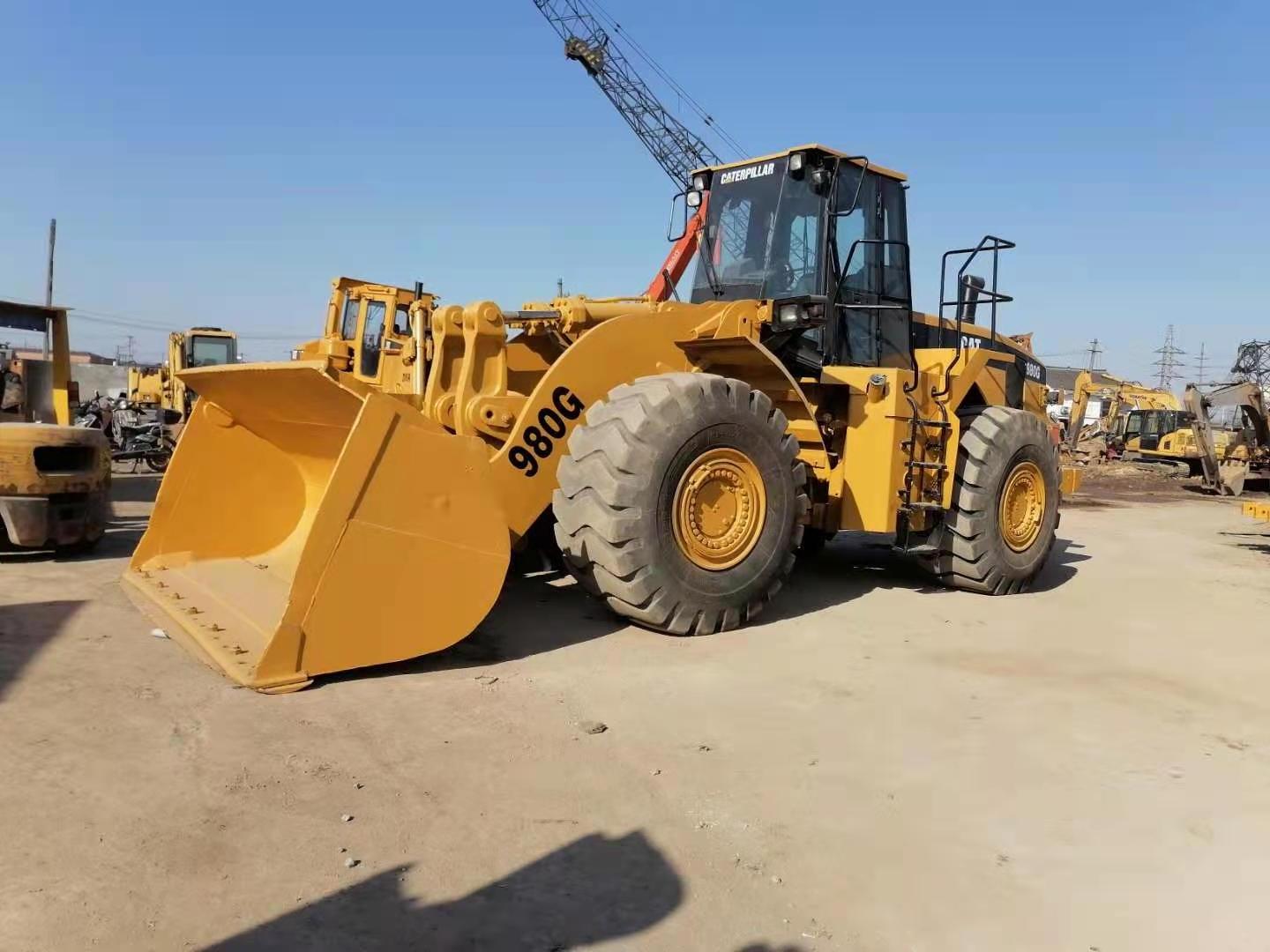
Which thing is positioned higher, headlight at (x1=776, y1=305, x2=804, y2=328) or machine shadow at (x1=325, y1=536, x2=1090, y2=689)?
headlight at (x1=776, y1=305, x2=804, y2=328)

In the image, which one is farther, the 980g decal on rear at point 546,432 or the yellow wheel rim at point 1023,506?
the yellow wheel rim at point 1023,506

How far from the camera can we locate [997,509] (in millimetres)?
7133

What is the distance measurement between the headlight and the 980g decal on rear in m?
1.69

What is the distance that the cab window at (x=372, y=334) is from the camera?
41.9 ft

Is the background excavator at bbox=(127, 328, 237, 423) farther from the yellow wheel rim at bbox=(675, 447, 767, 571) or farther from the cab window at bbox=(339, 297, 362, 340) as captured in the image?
the yellow wheel rim at bbox=(675, 447, 767, 571)

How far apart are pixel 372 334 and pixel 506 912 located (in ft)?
37.5

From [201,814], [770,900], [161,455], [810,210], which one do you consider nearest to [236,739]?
[201,814]

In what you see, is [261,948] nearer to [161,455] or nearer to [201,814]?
[201,814]

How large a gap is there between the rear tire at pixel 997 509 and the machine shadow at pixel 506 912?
4.84m

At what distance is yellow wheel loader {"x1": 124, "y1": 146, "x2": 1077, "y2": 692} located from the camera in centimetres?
438

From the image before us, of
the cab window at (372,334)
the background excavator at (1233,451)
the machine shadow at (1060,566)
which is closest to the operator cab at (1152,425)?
the background excavator at (1233,451)

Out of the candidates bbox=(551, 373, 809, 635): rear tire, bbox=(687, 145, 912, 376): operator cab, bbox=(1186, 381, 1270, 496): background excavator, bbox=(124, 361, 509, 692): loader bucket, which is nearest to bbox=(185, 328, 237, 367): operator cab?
bbox=(687, 145, 912, 376): operator cab

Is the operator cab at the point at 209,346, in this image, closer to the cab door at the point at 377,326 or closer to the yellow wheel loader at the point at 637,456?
the cab door at the point at 377,326

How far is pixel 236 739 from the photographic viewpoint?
142 inches
